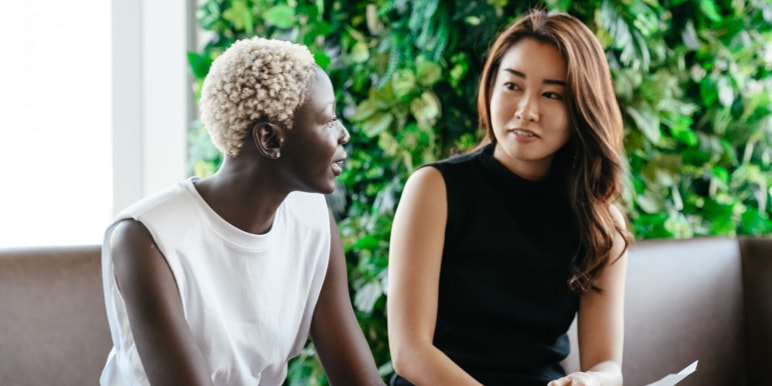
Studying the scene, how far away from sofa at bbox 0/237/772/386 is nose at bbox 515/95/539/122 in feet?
1.73

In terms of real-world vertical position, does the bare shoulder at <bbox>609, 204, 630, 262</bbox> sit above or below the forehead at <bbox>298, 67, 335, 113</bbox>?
below

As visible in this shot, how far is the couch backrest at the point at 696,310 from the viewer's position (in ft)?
6.30

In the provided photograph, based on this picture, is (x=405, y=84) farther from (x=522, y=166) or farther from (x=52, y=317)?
(x=52, y=317)

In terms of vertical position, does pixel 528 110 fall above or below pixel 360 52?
below

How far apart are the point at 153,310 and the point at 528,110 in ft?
2.56

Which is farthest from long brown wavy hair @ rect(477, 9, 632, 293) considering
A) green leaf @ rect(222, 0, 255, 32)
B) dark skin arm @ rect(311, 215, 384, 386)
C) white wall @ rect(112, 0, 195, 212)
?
white wall @ rect(112, 0, 195, 212)

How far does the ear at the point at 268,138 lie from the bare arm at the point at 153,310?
0.17 meters

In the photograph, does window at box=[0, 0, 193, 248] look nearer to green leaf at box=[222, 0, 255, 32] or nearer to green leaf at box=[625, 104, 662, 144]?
green leaf at box=[222, 0, 255, 32]

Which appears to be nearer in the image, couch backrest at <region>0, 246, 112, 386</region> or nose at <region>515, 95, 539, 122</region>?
couch backrest at <region>0, 246, 112, 386</region>

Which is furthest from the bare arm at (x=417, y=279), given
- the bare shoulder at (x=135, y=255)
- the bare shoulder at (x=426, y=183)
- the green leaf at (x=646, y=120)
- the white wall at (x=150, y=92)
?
the white wall at (x=150, y=92)

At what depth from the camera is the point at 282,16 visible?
2160 millimetres

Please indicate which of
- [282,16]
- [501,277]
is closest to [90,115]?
[282,16]

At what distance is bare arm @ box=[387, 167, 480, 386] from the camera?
4.84 feet

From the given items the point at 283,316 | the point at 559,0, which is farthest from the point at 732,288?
the point at 283,316
